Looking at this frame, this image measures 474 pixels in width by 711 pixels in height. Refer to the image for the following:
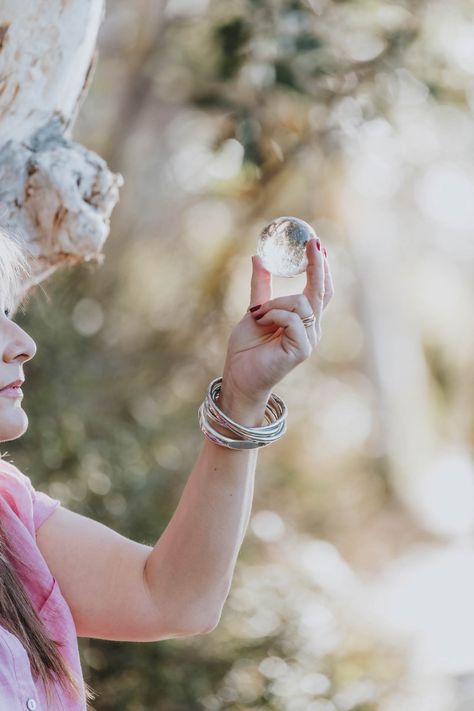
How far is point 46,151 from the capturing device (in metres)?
1.68

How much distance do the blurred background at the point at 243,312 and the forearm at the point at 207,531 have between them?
94 centimetres

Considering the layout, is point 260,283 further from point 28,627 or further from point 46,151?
point 28,627

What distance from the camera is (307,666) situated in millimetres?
3455

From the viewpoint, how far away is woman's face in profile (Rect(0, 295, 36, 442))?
4.51 ft

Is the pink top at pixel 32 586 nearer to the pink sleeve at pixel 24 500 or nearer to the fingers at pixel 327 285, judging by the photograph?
the pink sleeve at pixel 24 500

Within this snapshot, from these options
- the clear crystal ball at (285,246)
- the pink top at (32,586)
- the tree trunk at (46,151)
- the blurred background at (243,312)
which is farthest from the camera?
the blurred background at (243,312)

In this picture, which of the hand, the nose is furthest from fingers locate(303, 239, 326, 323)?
the nose

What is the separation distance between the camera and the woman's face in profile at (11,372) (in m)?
1.38

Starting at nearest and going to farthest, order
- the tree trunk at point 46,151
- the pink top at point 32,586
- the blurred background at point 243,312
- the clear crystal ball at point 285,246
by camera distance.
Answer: the pink top at point 32,586 → the clear crystal ball at point 285,246 → the tree trunk at point 46,151 → the blurred background at point 243,312

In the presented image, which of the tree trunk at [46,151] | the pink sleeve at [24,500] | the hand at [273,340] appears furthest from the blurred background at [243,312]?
the hand at [273,340]

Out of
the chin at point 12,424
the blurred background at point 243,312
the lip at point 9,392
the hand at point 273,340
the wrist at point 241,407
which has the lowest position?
the blurred background at point 243,312

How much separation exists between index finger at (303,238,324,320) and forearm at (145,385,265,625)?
163 mm

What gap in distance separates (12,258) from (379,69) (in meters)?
2.06

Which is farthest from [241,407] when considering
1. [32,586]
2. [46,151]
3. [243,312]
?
[243,312]
